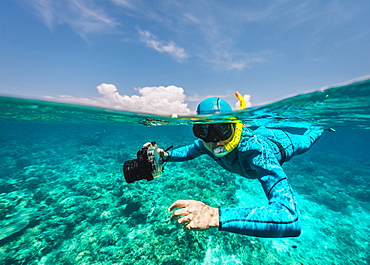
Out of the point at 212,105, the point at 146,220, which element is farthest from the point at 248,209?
the point at 146,220

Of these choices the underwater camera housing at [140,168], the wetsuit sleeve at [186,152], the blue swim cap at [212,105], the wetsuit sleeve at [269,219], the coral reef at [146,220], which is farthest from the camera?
the coral reef at [146,220]

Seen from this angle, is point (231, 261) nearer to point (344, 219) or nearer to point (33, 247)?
point (33, 247)

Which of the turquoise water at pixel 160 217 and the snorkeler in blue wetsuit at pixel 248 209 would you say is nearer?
the snorkeler in blue wetsuit at pixel 248 209

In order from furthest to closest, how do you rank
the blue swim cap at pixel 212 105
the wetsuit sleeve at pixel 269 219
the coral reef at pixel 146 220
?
the coral reef at pixel 146 220, the blue swim cap at pixel 212 105, the wetsuit sleeve at pixel 269 219

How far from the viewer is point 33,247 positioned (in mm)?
4492

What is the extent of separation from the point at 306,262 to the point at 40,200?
10446 mm

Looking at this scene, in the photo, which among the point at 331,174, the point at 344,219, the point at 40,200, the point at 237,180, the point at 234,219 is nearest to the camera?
the point at 234,219

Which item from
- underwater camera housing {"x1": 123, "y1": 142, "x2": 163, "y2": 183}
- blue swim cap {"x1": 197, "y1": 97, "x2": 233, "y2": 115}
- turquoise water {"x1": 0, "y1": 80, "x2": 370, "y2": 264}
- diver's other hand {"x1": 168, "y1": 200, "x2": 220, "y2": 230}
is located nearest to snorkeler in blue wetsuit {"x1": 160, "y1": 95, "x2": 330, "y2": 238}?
diver's other hand {"x1": 168, "y1": 200, "x2": 220, "y2": 230}

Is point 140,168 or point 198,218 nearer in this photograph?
point 198,218

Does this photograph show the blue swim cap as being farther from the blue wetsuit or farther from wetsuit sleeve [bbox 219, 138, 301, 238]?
wetsuit sleeve [bbox 219, 138, 301, 238]

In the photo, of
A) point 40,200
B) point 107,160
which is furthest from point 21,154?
point 40,200

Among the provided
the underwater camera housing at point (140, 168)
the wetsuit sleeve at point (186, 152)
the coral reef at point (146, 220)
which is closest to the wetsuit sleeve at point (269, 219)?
the underwater camera housing at point (140, 168)

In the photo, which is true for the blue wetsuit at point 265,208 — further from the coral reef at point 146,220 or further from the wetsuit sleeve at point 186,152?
the coral reef at point 146,220

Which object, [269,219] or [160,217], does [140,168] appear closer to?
[269,219]
